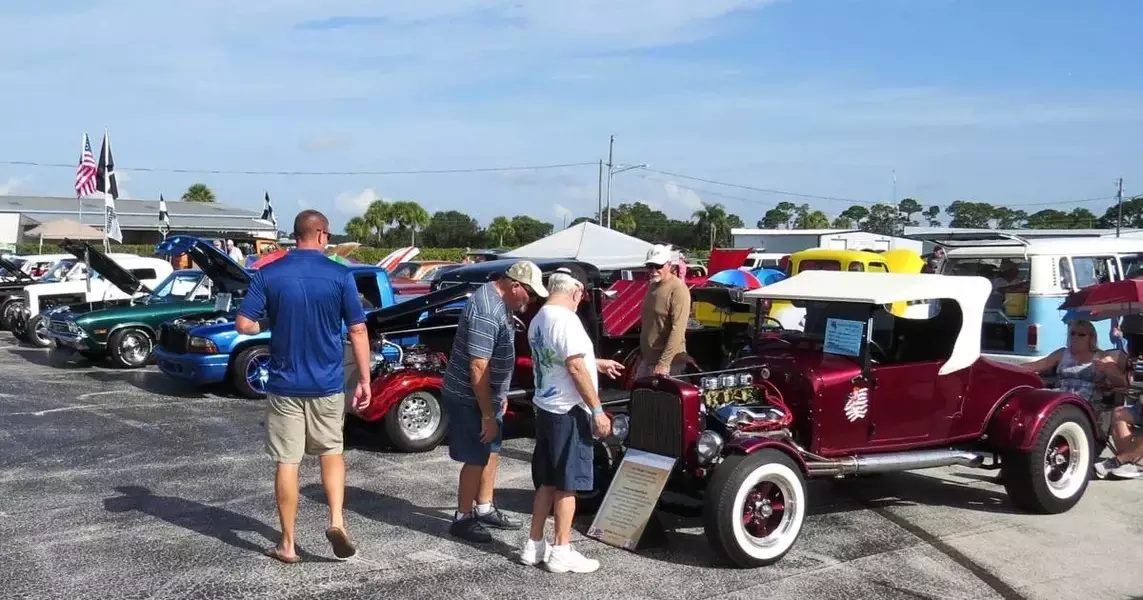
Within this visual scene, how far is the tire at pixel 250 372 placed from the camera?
35.9 ft

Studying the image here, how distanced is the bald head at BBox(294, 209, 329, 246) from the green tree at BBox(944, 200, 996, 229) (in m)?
74.7

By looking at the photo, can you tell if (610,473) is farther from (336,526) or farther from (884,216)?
(884,216)

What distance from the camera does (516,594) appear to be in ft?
15.7

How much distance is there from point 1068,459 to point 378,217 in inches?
2764

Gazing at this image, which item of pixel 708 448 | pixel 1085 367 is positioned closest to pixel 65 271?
pixel 708 448

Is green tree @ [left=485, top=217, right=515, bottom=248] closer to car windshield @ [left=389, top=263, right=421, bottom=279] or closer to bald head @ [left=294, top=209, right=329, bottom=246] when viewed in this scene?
car windshield @ [left=389, top=263, right=421, bottom=279]

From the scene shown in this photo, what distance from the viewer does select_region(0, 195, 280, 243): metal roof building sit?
190ft

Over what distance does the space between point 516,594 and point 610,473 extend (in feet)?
5.32

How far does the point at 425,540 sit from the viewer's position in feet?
18.7

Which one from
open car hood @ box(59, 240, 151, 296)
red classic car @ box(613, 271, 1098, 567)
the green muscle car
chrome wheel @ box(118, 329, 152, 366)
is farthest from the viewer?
open car hood @ box(59, 240, 151, 296)

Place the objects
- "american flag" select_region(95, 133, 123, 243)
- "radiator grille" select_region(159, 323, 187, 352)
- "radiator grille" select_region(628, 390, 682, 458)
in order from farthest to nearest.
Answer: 1. "american flag" select_region(95, 133, 123, 243)
2. "radiator grille" select_region(159, 323, 187, 352)
3. "radiator grille" select_region(628, 390, 682, 458)

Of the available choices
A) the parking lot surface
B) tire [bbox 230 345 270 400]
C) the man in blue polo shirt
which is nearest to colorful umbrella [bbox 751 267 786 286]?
tire [bbox 230 345 270 400]

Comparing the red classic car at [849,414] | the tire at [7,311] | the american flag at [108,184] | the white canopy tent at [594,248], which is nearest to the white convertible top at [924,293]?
the red classic car at [849,414]

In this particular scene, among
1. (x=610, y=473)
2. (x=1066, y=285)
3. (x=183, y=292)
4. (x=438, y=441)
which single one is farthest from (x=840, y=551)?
(x=183, y=292)
